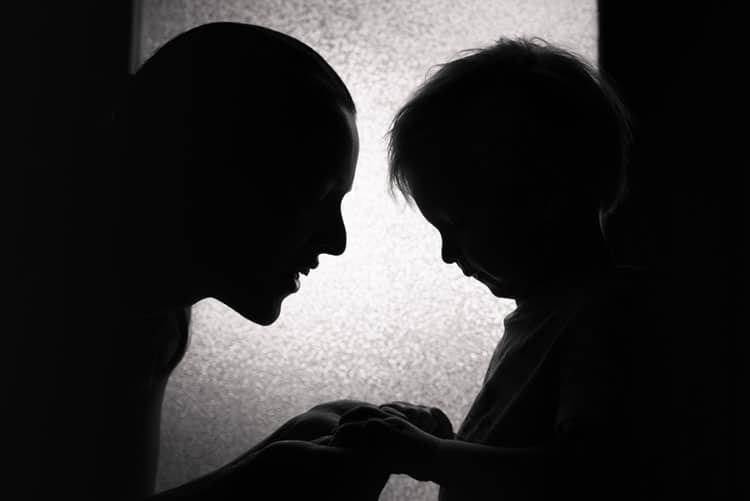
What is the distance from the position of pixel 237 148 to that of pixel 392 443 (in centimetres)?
27

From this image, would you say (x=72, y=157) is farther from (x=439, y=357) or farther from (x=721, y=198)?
(x=721, y=198)

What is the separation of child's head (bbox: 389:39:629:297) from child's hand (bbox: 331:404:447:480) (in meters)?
0.19

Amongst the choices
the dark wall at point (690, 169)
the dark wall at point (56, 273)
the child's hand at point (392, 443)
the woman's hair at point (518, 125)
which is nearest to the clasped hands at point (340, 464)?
the child's hand at point (392, 443)

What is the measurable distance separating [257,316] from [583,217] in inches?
12.5

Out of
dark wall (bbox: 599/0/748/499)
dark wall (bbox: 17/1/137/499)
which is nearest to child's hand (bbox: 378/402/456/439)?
dark wall (bbox: 17/1/137/499)

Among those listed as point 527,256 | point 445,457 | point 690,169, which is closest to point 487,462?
point 445,457

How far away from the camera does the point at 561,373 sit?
21.4 inches

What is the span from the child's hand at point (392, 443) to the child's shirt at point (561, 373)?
67 mm

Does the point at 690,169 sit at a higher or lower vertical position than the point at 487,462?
higher

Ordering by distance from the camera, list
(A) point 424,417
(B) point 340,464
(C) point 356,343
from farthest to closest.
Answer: (C) point 356,343 < (A) point 424,417 < (B) point 340,464

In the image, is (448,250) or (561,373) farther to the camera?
(448,250)

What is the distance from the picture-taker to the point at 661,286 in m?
0.83

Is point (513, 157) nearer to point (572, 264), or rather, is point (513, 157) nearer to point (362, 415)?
point (572, 264)

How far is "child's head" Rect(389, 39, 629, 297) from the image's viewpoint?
2.07 ft
